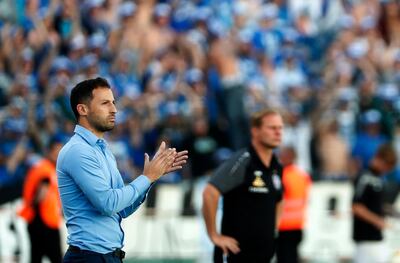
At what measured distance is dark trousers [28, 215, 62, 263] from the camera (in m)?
13.1

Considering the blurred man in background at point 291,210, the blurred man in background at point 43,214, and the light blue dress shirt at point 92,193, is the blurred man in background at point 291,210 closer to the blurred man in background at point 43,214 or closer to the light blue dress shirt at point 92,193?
the blurred man in background at point 43,214

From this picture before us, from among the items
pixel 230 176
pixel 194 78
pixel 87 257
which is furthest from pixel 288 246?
pixel 87 257

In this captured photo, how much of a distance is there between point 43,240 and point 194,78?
230 inches

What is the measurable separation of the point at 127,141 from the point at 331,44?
5387mm

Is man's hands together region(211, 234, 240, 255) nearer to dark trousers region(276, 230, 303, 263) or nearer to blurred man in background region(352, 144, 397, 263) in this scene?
blurred man in background region(352, 144, 397, 263)

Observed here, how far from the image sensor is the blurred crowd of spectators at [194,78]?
56.9ft

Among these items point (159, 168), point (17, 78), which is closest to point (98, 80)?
point (159, 168)

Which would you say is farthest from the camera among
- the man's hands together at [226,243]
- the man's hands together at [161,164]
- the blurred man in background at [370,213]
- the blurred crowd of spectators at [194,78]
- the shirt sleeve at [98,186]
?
the blurred crowd of spectators at [194,78]

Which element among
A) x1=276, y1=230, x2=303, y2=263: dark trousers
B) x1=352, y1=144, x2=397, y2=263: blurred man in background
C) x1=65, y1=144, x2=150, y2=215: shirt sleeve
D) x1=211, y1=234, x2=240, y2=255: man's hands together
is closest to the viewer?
x1=65, y1=144, x2=150, y2=215: shirt sleeve

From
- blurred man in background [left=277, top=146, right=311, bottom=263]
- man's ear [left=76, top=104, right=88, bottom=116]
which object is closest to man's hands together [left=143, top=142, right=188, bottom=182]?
man's ear [left=76, top=104, right=88, bottom=116]

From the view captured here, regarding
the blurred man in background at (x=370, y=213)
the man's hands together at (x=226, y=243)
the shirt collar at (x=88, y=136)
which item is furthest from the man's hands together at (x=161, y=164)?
the blurred man in background at (x=370, y=213)

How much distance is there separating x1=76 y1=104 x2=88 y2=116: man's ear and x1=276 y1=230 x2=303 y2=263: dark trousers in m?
6.67

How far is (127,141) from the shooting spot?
17.5 meters

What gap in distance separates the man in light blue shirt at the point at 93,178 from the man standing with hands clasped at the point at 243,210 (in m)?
2.21
